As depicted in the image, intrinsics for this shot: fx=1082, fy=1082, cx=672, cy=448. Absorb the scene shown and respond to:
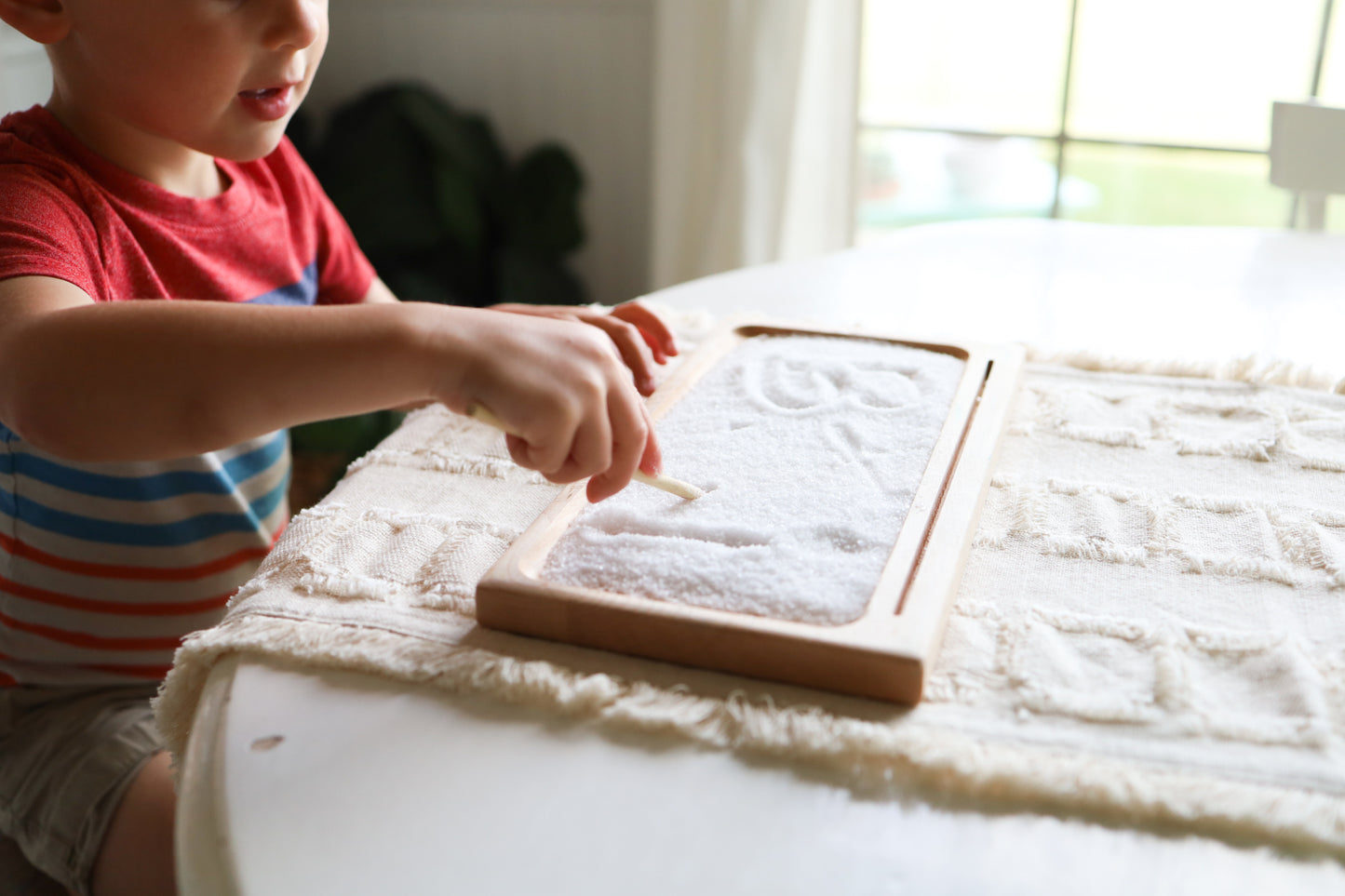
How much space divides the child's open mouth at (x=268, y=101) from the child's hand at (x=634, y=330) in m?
0.19

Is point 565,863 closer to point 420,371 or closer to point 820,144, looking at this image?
point 420,371

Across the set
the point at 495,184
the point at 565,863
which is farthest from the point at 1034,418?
the point at 495,184

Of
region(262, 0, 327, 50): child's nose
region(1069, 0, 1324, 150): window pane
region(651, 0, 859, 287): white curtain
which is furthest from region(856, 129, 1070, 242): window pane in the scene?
region(262, 0, 327, 50): child's nose

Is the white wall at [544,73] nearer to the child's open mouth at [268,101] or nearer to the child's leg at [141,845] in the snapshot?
the child's open mouth at [268,101]

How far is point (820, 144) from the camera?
72.8 inches

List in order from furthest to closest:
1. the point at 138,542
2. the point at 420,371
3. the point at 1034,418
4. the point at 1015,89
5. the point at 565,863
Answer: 1. the point at 1015,89
2. the point at 138,542
3. the point at 1034,418
4. the point at 420,371
5. the point at 565,863

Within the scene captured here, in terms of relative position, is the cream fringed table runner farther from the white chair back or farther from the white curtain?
the white curtain

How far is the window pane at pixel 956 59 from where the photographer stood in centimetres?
208

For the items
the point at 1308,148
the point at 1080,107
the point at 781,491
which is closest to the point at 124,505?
the point at 781,491

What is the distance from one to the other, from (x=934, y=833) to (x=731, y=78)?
159 centimetres

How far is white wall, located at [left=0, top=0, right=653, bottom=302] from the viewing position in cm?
201

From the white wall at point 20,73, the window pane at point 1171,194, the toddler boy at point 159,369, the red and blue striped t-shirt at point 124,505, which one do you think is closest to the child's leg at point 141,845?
the toddler boy at point 159,369

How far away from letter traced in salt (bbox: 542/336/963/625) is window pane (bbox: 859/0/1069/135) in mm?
1542

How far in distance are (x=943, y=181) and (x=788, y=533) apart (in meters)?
1.96
